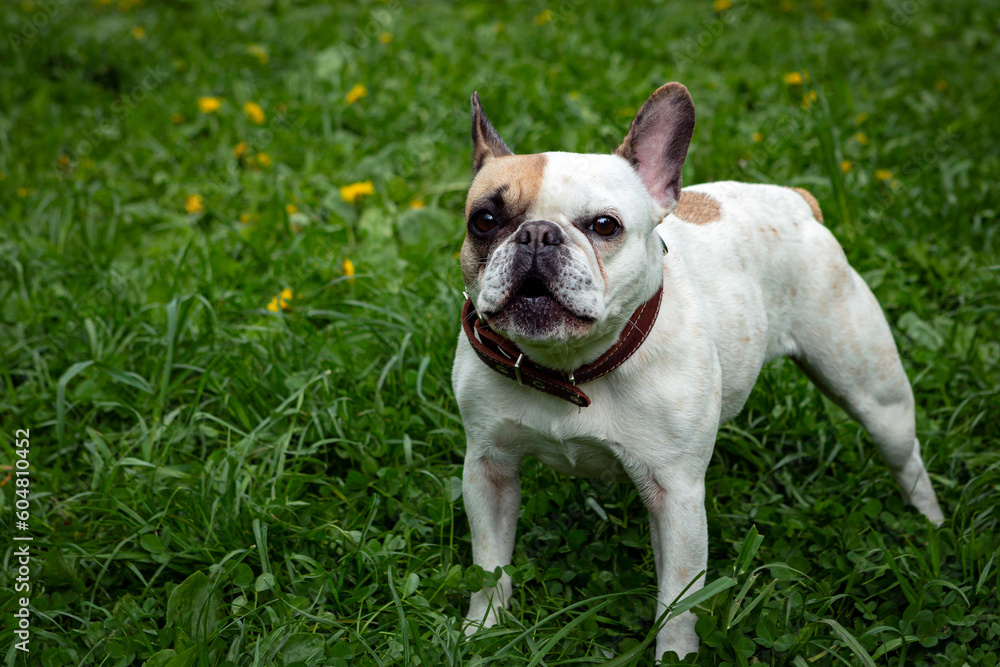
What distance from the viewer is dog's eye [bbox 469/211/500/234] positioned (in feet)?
8.36

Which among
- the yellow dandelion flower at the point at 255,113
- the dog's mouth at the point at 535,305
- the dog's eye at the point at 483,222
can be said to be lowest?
the yellow dandelion flower at the point at 255,113

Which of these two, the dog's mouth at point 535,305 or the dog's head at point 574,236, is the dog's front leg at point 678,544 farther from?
the dog's mouth at point 535,305

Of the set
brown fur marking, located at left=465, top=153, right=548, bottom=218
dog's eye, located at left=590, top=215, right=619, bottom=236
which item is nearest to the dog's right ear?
brown fur marking, located at left=465, top=153, right=548, bottom=218

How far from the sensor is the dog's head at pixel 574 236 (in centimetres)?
232

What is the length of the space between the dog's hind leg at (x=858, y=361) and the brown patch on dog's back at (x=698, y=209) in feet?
1.44

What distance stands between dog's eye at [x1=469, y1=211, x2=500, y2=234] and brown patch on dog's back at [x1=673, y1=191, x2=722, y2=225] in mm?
884

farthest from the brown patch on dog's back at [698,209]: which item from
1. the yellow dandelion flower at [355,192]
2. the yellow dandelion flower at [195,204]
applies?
the yellow dandelion flower at [195,204]

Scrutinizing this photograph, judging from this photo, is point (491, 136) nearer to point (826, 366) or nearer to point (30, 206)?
point (826, 366)

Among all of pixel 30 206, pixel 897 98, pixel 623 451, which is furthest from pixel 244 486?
pixel 897 98

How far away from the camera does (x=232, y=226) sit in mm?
4996

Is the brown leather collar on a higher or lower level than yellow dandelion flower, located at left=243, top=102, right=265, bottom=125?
higher

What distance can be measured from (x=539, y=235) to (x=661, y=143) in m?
0.66

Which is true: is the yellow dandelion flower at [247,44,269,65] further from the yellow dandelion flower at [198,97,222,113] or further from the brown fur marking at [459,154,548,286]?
the brown fur marking at [459,154,548,286]

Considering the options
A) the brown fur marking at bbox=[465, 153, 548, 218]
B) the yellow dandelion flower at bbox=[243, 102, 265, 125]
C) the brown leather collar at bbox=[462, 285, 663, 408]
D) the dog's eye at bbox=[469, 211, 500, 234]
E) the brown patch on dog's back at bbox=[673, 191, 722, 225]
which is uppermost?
the brown fur marking at bbox=[465, 153, 548, 218]
